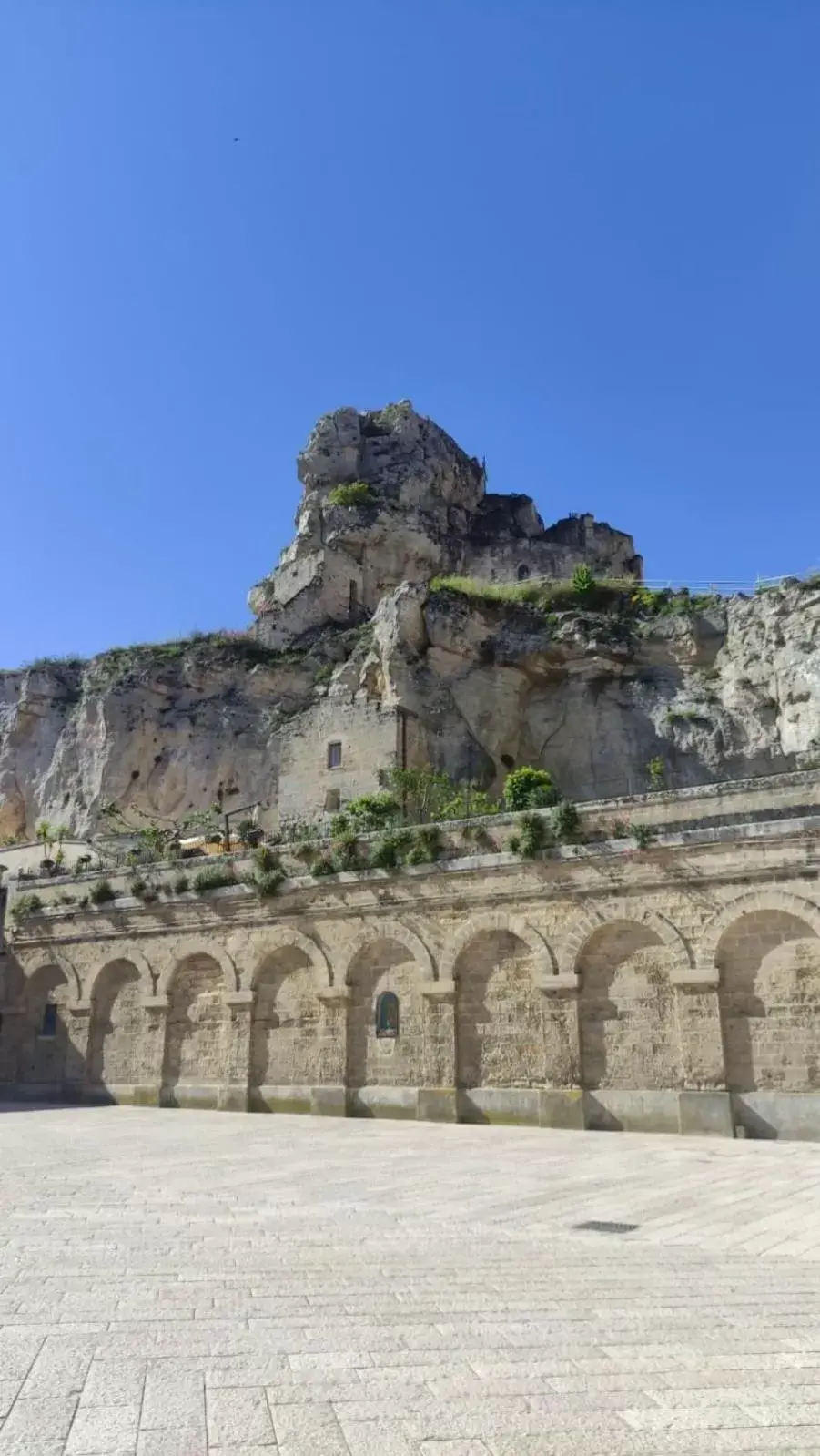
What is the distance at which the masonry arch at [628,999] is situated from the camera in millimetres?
15977

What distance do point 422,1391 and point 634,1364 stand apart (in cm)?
103

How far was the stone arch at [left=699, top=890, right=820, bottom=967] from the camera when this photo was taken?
14992mm

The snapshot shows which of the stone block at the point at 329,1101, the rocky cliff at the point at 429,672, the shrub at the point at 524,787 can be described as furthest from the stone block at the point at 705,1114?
the rocky cliff at the point at 429,672

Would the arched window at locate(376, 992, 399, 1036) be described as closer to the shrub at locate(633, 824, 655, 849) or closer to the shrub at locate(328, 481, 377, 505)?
the shrub at locate(633, 824, 655, 849)

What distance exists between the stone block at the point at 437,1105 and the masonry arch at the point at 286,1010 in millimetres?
2767

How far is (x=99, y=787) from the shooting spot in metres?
41.9

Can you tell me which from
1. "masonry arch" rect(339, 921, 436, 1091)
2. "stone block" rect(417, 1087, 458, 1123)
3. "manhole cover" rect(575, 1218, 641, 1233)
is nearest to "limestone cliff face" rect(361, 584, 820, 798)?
"masonry arch" rect(339, 921, 436, 1091)

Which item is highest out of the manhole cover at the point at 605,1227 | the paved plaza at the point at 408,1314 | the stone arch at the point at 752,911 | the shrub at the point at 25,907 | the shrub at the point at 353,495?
the shrub at the point at 353,495

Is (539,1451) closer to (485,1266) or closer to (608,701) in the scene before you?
(485,1266)

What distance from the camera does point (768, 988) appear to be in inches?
601

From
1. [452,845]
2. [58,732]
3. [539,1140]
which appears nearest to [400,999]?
[452,845]

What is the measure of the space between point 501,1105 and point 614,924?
3938 mm

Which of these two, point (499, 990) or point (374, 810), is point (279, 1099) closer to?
point (499, 990)

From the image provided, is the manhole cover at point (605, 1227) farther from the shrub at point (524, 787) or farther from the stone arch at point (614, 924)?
the shrub at point (524, 787)
